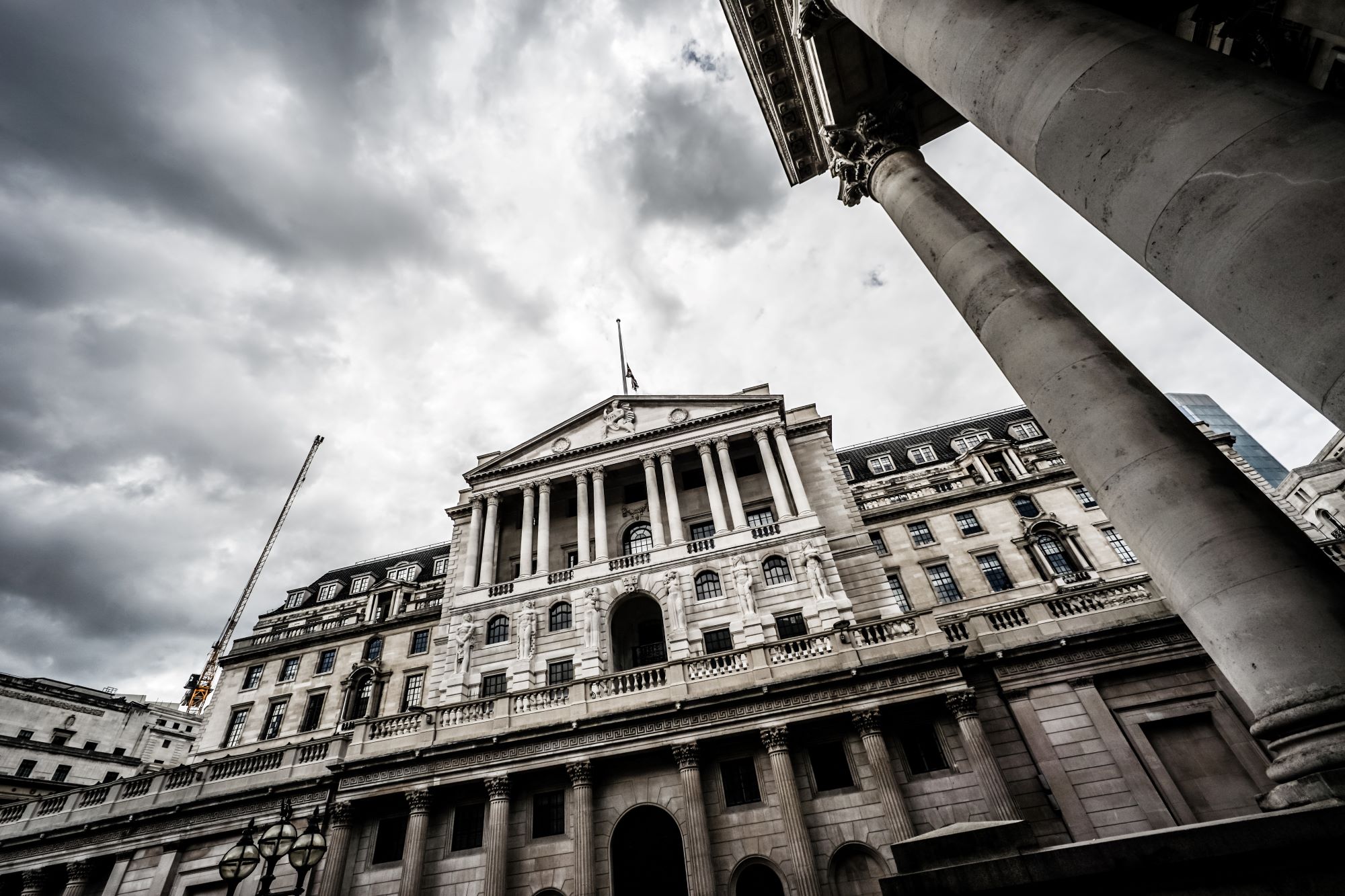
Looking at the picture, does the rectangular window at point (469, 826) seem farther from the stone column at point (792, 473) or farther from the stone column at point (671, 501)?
the stone column at point (792, 473)

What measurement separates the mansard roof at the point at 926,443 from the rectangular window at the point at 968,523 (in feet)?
30.1

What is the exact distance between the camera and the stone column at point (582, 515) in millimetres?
31755

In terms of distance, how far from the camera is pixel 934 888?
4.42 metres

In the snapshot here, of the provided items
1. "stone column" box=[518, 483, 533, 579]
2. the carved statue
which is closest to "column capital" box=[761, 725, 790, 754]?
"stone column" box=[518, 483, 533, 579]

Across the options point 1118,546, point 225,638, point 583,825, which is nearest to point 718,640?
point 583,825

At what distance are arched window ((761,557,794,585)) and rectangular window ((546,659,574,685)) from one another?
998 centimetres

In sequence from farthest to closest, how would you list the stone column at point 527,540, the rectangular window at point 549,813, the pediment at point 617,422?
the pediment at point 617,422 < the stone column at point 527,540 < the rectangular window at point 549,813

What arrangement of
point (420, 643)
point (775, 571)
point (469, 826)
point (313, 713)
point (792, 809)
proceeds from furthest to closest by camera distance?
point (420, 643) < point (313, 713) < point (775, 571) < point (469, 826) < point (792, 809)

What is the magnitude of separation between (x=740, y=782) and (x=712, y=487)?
15.1 m

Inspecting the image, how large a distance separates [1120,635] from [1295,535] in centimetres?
1708

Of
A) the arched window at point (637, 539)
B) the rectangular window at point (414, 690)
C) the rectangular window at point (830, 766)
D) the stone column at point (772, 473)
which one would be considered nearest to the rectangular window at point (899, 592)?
the stone column at point (772, 473)

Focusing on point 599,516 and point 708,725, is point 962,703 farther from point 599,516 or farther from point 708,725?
point 599,516

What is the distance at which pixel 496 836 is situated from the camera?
19.5 m

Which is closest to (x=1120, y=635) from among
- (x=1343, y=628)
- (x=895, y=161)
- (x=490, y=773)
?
(x=895, y=161)
